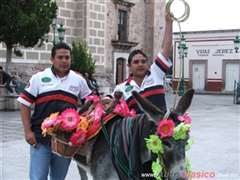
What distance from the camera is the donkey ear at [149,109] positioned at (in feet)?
8.25

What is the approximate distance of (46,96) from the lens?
11.5ft

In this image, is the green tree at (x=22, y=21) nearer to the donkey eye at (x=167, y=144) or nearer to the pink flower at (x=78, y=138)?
the pink flower at (x=78, y=138)

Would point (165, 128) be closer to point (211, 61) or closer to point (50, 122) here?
point (50, 122)

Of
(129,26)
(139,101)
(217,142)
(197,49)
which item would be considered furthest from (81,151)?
(197,49)

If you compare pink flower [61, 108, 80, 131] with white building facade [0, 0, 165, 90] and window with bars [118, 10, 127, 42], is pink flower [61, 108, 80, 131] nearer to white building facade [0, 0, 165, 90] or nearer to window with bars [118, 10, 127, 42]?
white building facade [0, 0, 165, 90]

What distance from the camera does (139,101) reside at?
2523mm

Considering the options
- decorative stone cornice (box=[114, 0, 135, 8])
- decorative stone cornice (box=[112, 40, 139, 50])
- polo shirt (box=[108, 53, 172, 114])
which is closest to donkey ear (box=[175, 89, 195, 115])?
polo shirt (box=[108, 53, 172, 114])

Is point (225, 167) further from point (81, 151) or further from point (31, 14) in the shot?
point (31, 14)

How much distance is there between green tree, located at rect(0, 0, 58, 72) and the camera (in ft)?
45.9

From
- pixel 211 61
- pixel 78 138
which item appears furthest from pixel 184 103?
pixel 211 61

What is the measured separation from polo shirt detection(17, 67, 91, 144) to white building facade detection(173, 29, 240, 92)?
1213 inches

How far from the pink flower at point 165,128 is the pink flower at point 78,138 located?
33.4 inches

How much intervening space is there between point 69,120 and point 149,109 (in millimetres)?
892

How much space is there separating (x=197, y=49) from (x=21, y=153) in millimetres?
30776
